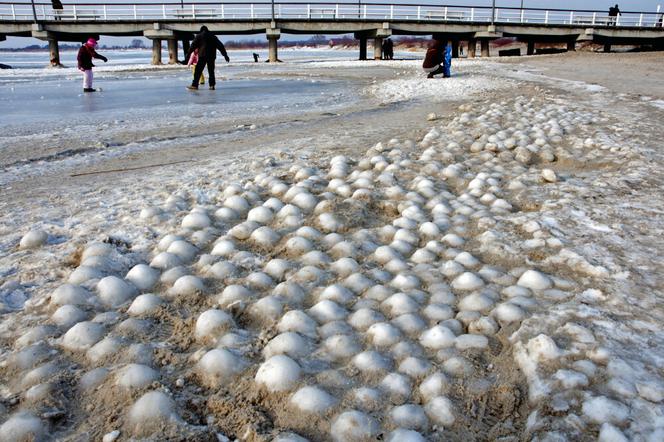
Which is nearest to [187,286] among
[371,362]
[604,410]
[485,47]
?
[371,362]

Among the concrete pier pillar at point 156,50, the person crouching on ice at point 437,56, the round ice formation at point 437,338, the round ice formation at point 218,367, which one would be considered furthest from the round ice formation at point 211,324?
the concrete pier pillar at point 156,50

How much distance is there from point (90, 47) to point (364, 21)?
16.6 m

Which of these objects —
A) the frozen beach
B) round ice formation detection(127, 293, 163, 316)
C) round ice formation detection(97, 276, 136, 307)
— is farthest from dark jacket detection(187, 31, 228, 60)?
round ice formation detection(127, 293, 163, 316)

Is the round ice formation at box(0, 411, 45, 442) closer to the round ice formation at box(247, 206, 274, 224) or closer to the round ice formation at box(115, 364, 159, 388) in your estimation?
the round ice formation at box(115, 364, 159, 388)

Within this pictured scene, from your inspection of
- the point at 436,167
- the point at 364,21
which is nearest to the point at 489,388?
the point at 436,167

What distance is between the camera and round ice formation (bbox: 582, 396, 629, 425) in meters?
1.14

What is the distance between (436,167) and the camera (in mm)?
3193

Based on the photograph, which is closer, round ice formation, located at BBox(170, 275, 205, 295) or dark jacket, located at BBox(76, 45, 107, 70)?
round ice formation, located at BBox(170, 275, 205, 295)

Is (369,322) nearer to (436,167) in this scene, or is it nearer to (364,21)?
(436,167)

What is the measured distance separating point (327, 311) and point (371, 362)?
0.28 metres

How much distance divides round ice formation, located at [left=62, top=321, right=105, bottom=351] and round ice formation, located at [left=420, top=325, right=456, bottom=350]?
901mm

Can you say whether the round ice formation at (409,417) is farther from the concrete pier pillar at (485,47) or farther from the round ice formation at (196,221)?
the concrete pier pillar at (485,47)

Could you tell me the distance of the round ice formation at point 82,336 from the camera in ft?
4.79

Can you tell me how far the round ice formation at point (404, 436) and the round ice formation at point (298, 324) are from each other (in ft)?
1.44
